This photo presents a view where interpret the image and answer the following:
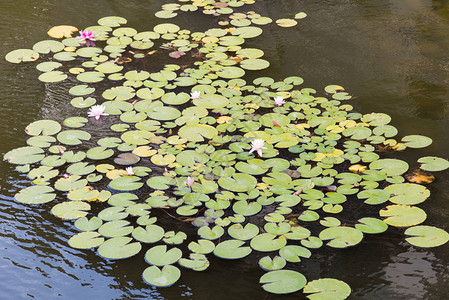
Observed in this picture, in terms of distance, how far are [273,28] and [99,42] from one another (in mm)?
1210

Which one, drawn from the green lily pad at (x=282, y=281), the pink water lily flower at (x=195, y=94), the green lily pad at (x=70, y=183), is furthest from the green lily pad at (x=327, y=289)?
the pink water lily flower at (x=195, y=94)

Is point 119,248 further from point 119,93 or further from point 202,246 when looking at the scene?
point 119,93

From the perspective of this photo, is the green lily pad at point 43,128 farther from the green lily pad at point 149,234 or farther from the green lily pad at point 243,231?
the green lily pad at point 243,231

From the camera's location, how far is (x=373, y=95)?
288cm

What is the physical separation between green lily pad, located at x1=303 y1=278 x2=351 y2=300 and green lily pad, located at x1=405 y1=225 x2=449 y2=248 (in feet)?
1.24

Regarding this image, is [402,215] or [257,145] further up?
[257,145]

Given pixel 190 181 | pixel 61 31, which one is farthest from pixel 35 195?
pixel 61 31

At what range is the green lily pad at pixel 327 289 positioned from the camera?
175cm

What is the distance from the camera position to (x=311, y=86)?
297cm

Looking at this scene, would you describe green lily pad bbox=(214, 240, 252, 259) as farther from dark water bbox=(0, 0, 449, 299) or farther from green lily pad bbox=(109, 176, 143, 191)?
green lily pad bbox=(109, 176, 143, 191)

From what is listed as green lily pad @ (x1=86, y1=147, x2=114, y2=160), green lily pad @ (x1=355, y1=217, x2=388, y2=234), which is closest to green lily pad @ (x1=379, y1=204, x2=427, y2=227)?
green lily pad @ (x1=355, y1=217, x2=388, y2=234)

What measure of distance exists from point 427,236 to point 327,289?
50 centimetres

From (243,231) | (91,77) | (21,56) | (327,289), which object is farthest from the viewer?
(21,56)

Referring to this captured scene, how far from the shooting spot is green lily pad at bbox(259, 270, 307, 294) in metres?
1.77
